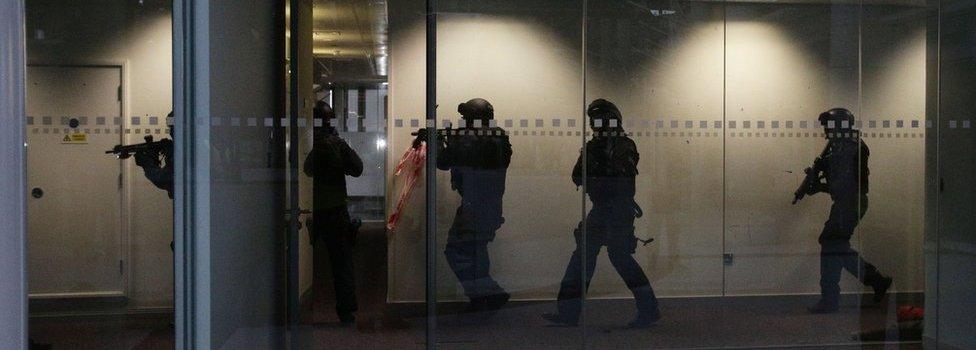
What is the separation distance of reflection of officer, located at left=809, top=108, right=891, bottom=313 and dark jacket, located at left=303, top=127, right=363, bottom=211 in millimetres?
2815

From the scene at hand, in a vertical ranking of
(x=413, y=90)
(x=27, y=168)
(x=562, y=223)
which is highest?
(x=413, y=90)

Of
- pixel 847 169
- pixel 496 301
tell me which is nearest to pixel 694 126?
pixel 847 169

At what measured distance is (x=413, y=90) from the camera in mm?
5188

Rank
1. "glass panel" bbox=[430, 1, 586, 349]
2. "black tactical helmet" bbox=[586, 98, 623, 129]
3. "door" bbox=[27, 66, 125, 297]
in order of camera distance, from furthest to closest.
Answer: "black tactical helmet" bbox=[586, 98, 623, 129] → "glass panel" bbox=[430, 1, 586, 349] → "door" bbox=[27, 66, 125, 297]

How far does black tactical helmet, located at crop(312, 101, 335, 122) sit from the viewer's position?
16.6 ft

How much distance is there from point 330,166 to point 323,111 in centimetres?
31

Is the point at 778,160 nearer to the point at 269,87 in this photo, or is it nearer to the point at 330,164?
the point at 330,164

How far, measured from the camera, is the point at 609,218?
5570mm

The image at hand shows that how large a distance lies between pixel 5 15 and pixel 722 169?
3.88 meters

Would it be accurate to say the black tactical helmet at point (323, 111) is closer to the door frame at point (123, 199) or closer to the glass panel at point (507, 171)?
the glass panel at point (507, 171)

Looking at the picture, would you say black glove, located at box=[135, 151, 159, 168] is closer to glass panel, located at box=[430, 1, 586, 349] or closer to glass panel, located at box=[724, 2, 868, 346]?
glass panel, located at box=[430, 1, 586, 349]

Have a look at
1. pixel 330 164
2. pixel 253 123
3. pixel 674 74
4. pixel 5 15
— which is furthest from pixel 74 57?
pixel 674 74

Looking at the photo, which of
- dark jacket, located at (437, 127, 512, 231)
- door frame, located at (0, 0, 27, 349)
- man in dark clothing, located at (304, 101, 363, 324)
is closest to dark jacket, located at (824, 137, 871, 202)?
dark jacket, located at (437, 127, 512, 231)

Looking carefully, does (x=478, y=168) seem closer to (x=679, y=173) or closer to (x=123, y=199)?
(x=679, y=173)
